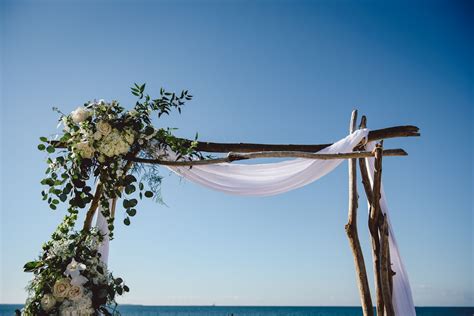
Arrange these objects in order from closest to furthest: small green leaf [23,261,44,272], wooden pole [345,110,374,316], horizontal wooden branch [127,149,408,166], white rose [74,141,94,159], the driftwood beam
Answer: small green leaf [23,261,44,272], white rose [74,141,94,159], horizontal wooden branch [127,149,408,166], wooden pole [345,110,374,316], the driftwood beam

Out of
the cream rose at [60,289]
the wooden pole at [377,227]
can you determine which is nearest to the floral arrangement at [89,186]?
the cream rose at [60,289]

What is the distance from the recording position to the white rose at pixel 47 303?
3.33 m

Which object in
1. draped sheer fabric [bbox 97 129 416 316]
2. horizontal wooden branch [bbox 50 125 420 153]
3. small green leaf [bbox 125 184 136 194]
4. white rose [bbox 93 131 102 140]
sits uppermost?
horizontal wooden branch [bbox 50 125 420 153]

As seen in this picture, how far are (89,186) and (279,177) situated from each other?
163 cm

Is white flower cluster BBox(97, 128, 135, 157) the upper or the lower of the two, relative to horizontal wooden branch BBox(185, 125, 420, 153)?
lower

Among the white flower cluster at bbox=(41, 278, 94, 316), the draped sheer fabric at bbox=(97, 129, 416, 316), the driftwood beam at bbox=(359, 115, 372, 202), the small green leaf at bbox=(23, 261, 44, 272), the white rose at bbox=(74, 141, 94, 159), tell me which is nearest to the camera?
the white flower cluster at bbox=(41, 278, 94, 316)

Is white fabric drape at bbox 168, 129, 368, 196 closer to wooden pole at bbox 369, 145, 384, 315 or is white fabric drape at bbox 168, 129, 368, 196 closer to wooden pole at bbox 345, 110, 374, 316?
wooden pole at bbox 369, 145, 384, 315

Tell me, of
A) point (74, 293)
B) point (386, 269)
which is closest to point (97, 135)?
point (74, 293)

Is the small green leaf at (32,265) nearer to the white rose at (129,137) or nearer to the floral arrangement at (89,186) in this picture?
the floral arrangement at (89,186)

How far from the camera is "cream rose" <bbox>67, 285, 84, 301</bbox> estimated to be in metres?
3.34

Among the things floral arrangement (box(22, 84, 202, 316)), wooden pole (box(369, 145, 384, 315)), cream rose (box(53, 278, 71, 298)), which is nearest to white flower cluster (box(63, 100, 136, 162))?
floral arrangement (box(22, 84, 202, 316))

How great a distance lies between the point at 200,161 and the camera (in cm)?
400

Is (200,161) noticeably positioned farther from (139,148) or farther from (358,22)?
(358,22)

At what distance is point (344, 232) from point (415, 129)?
120 cm
